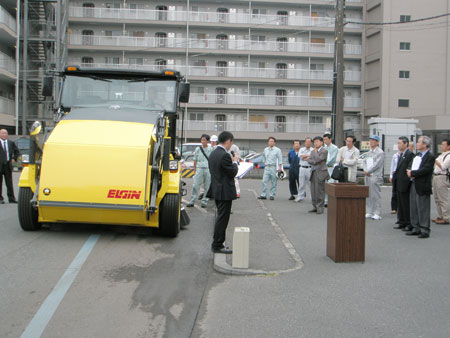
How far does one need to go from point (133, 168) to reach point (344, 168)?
6.01 meters

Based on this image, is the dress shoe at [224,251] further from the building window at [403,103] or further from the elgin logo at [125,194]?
the building window at [403,103]

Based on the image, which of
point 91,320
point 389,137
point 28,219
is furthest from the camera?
point 389,137

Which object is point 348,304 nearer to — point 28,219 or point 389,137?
point 28,219

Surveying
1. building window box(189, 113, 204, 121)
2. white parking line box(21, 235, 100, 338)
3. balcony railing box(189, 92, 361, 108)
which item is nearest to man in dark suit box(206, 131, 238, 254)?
white parking line box(21, 235, 100, 338)

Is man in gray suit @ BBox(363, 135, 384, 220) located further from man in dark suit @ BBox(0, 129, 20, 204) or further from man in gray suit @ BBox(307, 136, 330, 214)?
man in dark suit @ BBox(0, 129, 20, 204)

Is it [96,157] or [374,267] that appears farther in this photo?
[96,157]

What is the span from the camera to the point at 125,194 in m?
7.61

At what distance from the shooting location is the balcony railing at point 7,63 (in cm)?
3560

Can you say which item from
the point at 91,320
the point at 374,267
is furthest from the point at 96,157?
the point at 374,267

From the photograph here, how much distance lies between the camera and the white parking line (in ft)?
14.4

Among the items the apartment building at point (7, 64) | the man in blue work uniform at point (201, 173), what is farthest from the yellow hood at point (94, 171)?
the apartment building at point (7, 64)

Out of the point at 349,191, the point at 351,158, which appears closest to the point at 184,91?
the point at 349,191

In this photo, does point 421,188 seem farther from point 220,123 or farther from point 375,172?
point 220,123

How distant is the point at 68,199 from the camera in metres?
7.59
